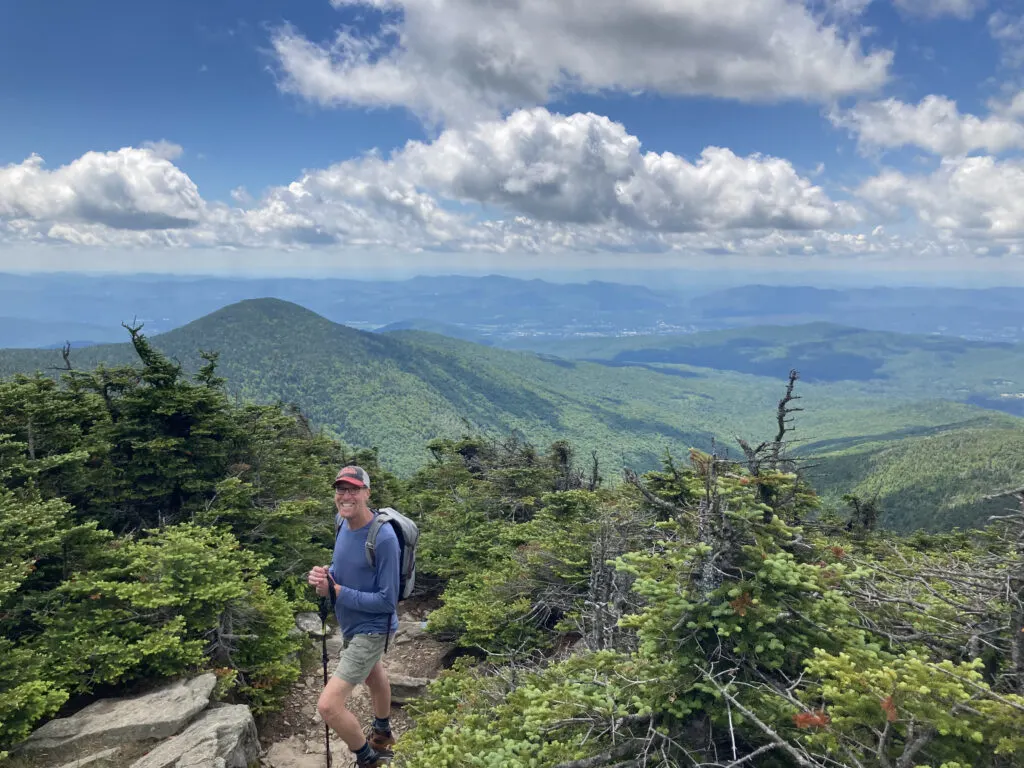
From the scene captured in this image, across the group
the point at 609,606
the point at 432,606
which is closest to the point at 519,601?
the point at 609,606

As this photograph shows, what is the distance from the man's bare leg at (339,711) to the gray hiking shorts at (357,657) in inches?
4.1

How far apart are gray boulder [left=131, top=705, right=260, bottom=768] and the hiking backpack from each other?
10.1ft

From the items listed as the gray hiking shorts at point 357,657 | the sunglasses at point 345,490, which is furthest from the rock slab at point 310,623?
the sunglasses at point 345,490

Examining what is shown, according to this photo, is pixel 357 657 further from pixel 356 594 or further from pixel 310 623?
pixel 310 623

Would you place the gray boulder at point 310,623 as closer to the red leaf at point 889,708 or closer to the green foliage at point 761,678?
the green foliage at point 761,678

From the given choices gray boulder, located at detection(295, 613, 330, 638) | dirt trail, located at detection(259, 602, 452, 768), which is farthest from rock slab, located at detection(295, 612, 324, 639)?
dirt trail, located at detection(259, 602, 452, 768)

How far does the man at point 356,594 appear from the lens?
6.57 meters

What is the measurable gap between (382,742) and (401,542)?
126 inches

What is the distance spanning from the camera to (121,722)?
24.0 ft

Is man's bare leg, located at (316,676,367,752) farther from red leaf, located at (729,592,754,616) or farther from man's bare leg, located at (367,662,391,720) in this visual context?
red leaf, located at (729,592,754,616)

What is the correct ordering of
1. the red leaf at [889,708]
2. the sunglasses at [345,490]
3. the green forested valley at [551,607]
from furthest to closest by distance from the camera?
the sunglasses at [345,490] < the green forested valley at [551,607] < the red leaf at [889,708]

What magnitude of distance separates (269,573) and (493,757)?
10.6 meters

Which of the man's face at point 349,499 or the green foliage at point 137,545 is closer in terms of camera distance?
the man's face at point 349,499

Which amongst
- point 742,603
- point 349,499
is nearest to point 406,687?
point 349,499
